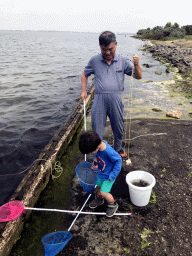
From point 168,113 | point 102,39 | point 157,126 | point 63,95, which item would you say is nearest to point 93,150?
point 102,39

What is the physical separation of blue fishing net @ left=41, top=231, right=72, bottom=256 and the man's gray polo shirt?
88.9 inches

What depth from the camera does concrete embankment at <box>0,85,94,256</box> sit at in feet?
7.36

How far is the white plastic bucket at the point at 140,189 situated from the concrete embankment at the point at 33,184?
1.50 metres

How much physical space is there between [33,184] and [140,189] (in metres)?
1.72

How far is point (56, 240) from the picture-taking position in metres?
2.28

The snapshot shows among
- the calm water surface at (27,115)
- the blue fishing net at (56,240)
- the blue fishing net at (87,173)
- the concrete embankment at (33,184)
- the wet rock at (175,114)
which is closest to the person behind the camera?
the blue fishing net at (56,240)

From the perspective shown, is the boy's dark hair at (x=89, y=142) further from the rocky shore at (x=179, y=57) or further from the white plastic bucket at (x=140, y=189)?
the rocky shore at (x=179, y=57)

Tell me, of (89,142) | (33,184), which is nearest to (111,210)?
(89,142)

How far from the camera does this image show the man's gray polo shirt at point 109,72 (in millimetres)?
3086

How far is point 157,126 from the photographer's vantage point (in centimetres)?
534

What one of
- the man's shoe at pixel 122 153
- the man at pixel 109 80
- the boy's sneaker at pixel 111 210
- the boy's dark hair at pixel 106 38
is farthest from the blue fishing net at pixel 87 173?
the boy's dark hair at pixel 106 38

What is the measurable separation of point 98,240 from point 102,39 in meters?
2.88

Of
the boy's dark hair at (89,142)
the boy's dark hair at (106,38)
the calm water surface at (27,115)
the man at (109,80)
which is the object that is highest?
the boy's dark hair at (106,38)

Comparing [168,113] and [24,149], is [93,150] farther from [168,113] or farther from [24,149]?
[168,113]
